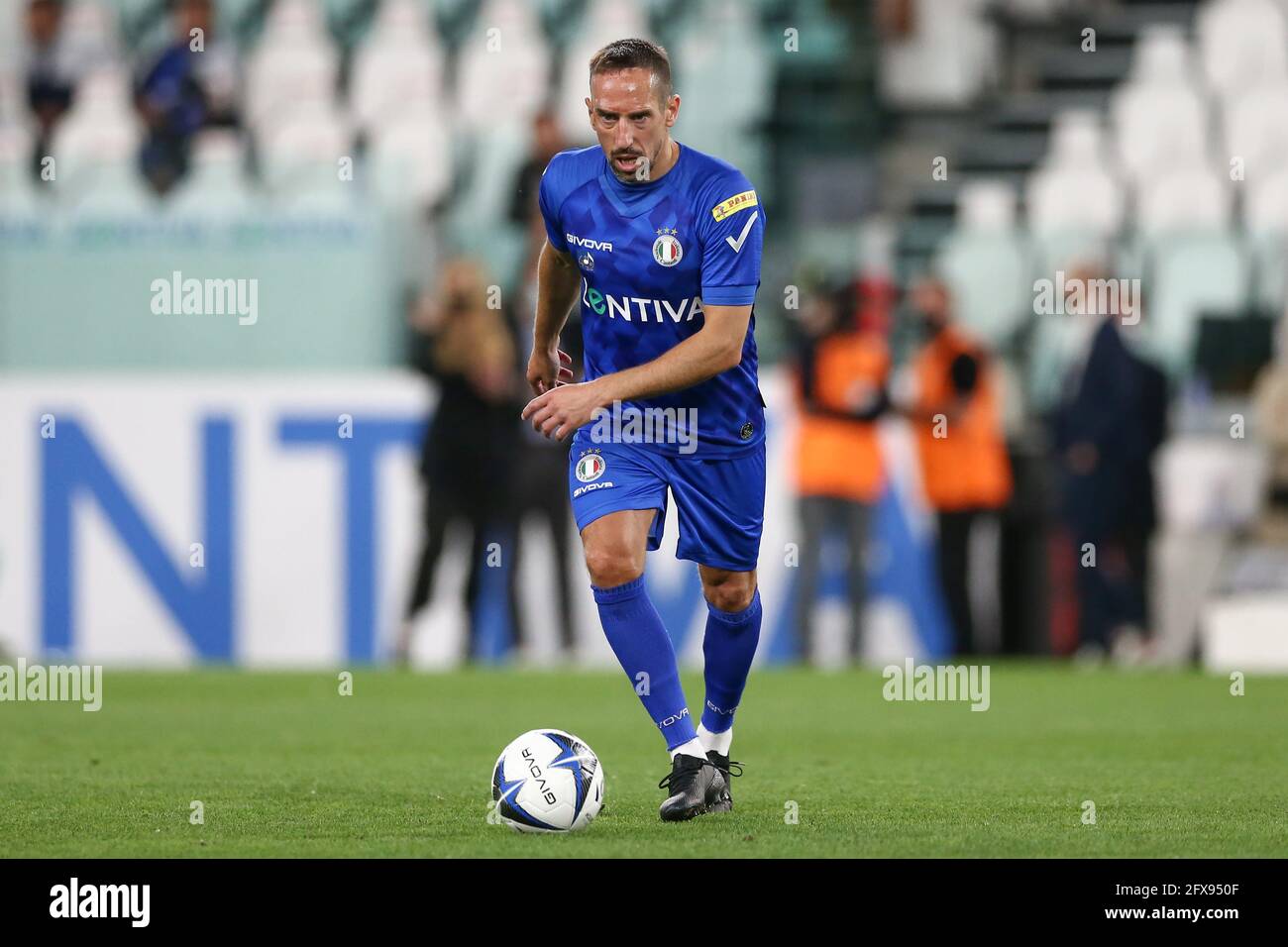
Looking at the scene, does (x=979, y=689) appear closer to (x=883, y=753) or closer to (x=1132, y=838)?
(x=883, y=753)

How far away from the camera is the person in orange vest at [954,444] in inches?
513

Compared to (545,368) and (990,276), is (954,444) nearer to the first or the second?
(990,276)

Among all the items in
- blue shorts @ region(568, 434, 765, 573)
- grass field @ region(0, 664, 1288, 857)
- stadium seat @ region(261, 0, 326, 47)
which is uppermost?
stadium seat @ region(261, 0, 326, 47)

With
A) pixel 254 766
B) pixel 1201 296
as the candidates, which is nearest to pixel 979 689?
pixel 1201 296

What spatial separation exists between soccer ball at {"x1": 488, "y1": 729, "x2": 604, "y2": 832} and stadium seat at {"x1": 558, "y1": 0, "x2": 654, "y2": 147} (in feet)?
32.7

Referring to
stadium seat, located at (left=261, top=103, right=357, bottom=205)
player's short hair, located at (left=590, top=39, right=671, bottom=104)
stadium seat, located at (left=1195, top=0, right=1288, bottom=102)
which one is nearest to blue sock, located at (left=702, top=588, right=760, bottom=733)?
player's short hair, located at (left=590, top=39, right=671, bottom=104)

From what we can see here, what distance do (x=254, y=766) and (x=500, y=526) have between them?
585 cm

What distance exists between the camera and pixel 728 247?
6.16 metres

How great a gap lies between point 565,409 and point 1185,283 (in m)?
9.26

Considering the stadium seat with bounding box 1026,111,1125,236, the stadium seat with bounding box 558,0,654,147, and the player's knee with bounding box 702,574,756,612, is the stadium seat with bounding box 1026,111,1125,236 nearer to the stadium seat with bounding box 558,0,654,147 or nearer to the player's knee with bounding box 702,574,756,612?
the stadium seat with bounding box 558,0,654,147

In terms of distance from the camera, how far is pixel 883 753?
8.29 m

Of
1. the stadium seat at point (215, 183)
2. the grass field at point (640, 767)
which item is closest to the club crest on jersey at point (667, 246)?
the grass field at point (640, 767)

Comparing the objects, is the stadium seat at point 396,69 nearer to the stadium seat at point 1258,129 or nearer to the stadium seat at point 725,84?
the stadium seat at point 725,84

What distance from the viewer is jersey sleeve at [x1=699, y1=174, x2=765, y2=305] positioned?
20.2ft
